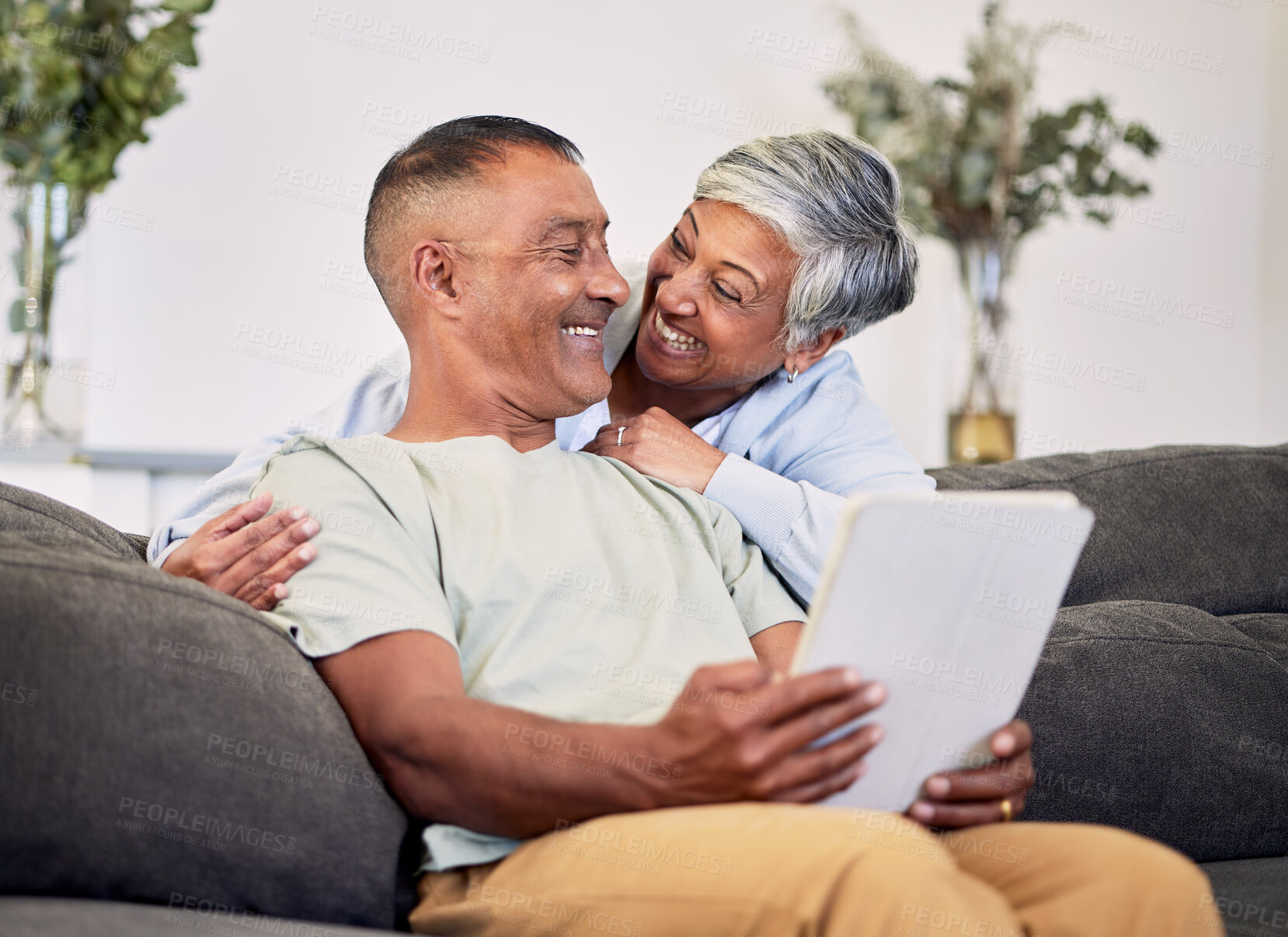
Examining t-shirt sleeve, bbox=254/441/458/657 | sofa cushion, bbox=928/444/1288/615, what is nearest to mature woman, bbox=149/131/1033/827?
sofa cushion, bbox=928/444/1288/615

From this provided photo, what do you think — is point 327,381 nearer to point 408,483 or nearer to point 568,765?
point 408,483

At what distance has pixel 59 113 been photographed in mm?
2332

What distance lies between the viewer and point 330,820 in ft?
3.08

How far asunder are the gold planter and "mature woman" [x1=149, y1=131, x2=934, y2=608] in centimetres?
133

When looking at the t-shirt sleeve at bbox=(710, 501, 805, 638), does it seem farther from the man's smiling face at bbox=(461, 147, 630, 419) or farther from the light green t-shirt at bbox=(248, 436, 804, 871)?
the man's smiling face at bbox=(461, 147, 630, 419)

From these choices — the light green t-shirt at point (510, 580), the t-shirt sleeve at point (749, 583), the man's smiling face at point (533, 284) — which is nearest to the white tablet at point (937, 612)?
the light green t-shirt at point (510, 580)

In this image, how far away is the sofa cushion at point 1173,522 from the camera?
1780 mm

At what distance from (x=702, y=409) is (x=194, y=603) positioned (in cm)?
103

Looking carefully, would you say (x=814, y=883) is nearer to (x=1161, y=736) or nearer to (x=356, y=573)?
(x=356, y=573)

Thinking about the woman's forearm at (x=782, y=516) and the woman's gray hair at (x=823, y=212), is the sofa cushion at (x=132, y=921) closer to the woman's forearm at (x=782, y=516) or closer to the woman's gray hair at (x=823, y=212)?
the woman's forearm at (x=782, y=516)

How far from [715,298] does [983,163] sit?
169cm

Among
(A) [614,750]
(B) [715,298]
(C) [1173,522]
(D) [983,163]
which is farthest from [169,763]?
(D) [983,163]

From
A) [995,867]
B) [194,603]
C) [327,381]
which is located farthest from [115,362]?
[995,867]

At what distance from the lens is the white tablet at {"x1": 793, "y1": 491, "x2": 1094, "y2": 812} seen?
0.83 metres
